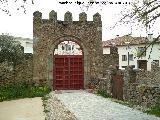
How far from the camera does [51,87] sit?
1044 inches

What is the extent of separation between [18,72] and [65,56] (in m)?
3.64

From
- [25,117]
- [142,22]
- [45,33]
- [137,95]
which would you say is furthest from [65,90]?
[142,22]

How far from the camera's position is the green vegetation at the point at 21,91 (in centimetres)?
2246

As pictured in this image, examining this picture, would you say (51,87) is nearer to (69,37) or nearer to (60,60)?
(60,60)

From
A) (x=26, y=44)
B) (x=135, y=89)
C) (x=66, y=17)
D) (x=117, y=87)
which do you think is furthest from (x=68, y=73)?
(x=26, y=44)

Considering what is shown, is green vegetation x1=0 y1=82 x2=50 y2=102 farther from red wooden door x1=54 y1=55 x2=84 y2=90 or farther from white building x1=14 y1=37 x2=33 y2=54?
white building x1=14 y1=37 x2=33 y2=54

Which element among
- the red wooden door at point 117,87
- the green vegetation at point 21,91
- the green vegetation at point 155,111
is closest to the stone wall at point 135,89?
the red wooden door at point 117,87

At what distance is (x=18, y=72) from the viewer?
Answer: 26.0 metres

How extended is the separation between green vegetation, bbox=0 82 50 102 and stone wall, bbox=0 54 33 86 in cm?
44

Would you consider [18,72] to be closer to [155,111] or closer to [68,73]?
[68,73]

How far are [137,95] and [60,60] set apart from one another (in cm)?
1127

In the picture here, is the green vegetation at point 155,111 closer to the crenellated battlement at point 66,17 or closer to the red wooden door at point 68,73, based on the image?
the red wooden door at point 68,73

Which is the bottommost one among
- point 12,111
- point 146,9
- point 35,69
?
point 12,111

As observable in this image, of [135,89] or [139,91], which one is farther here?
[135,89]
